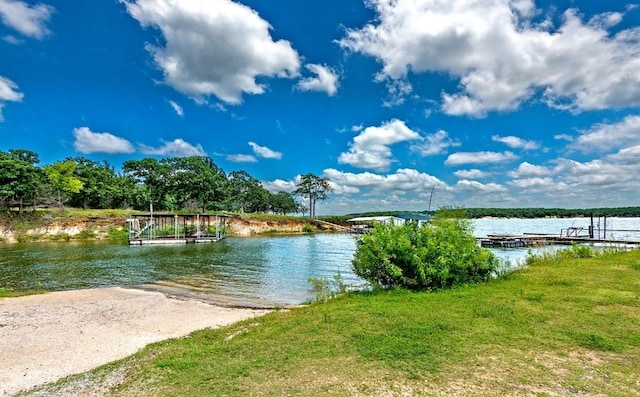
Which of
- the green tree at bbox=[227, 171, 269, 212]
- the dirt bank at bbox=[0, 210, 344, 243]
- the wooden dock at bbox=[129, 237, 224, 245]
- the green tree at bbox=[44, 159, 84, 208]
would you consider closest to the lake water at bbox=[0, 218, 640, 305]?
the wooden dock at bbox=[129, 237, 224, 245]

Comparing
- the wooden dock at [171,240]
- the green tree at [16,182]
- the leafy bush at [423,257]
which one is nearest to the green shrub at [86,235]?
the green tree at [16,182]

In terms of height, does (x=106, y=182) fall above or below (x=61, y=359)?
above

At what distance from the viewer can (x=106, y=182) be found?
75.5m

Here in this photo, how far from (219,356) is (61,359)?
3.78m

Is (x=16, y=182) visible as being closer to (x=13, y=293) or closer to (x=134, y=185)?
(x=134, y=185)

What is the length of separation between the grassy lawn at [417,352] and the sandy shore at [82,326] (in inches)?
56.4

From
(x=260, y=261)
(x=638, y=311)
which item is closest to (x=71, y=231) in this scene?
(x=260, y=261)

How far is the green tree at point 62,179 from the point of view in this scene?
64.1m

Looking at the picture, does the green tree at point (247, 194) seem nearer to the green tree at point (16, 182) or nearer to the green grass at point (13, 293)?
the green tree at point (16, 182)

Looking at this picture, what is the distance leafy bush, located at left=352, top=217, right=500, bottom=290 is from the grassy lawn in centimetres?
166

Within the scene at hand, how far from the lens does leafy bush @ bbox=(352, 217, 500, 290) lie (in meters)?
11.6

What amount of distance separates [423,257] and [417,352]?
5.62 meters

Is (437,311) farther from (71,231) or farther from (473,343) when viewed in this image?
(71,231)

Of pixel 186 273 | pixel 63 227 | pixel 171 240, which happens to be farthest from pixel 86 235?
pixel 186 273
